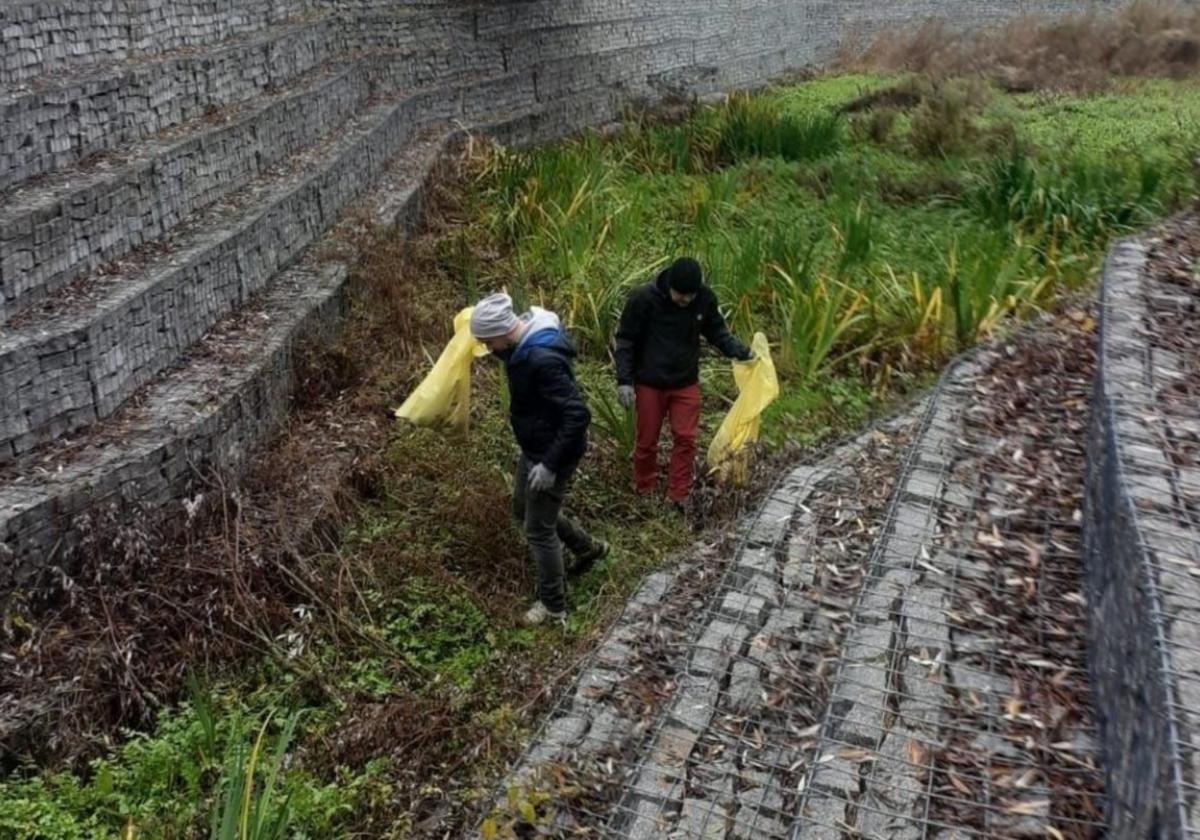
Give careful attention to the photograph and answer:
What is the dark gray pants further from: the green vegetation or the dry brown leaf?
the dry brown leaf

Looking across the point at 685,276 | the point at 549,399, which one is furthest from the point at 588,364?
the point at 549,399

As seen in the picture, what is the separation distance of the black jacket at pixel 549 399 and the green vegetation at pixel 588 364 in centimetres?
68

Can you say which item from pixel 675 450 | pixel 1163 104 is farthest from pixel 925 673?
pixel 1163 104

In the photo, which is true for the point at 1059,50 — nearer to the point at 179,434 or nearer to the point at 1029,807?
the point at 179,434

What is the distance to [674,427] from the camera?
5.61 metres

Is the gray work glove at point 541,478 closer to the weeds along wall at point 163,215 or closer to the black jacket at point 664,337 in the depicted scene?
the black jacket at point 664,337

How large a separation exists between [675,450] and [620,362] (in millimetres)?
490

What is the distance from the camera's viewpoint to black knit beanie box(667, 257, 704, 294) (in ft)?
17.2

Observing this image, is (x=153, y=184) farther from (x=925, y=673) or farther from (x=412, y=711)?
(x=925, y=673)

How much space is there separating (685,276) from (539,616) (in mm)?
1570

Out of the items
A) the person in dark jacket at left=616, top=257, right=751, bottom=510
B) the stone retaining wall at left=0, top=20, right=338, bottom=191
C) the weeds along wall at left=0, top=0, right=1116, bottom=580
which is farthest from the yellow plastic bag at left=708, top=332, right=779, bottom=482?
the stone retaining wall at left=0, top=20, right=338, bottom=191

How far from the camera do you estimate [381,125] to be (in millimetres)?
9898

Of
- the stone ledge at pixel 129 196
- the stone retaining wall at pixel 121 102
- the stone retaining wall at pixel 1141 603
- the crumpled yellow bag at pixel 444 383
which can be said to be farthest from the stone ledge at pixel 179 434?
the stone retaining wall at pixel 1141 603

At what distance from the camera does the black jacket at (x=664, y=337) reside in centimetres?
541
